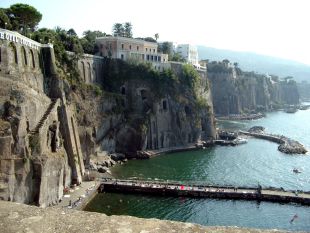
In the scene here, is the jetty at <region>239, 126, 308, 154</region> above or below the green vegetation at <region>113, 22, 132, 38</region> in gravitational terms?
below

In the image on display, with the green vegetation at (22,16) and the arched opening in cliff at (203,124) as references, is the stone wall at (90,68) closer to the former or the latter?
the green vegetation at (22,16)

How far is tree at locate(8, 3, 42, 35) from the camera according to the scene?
70812mm

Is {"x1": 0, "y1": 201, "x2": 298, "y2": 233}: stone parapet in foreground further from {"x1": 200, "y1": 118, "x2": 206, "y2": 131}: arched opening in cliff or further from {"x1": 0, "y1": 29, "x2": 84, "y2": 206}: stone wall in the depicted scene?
{"x1": 200, "y1": 118, "x2": 206, "y2": 131}: arched opening in cliff

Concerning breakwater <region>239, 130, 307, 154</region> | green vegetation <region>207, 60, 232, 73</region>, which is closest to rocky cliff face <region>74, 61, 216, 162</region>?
breakwater <region>239, 130, 307, 154</region>

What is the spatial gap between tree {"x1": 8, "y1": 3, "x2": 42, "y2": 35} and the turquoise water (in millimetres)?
30168

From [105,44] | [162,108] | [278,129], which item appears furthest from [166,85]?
[278,129]

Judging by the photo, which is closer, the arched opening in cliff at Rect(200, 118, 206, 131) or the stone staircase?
the stone staircase

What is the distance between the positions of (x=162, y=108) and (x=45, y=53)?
36.7 metres

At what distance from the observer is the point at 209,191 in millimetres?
58000

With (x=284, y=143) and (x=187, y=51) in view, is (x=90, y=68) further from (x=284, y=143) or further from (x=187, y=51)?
(x=187, y=51)

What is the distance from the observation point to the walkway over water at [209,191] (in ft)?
188

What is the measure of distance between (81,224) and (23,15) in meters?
70.9

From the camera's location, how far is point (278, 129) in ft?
464

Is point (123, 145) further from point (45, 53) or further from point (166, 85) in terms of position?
point (45, 53)
